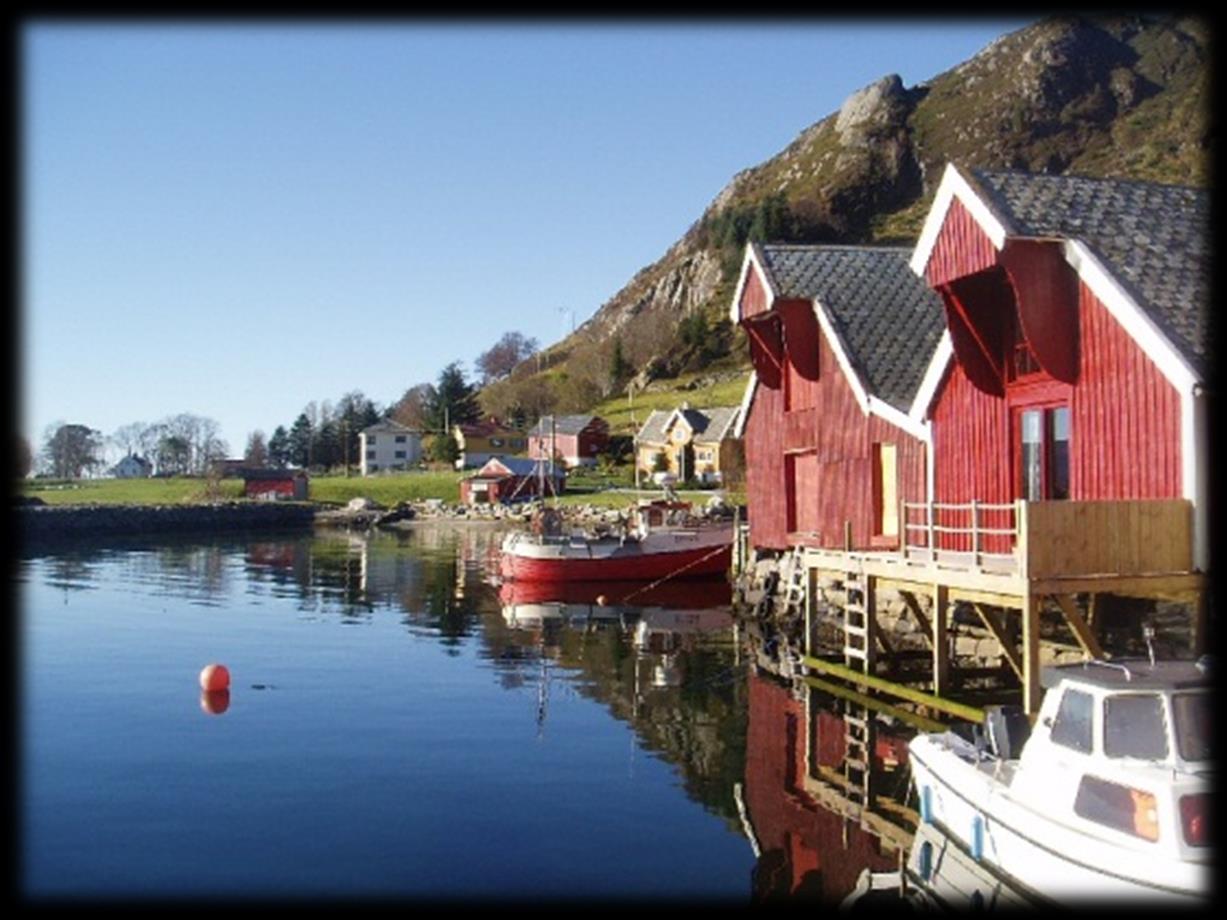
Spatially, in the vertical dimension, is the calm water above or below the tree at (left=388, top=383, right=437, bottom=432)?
below

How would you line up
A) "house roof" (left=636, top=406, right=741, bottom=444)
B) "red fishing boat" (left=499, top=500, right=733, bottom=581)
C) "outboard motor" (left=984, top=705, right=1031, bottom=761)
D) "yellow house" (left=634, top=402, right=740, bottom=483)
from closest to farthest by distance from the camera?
"outboard motor" (left=984, top=705, right=1031, bottom=761), "red fishing boat" (left=499, top=500, right=733, bottom=581), "yellow house" (left=634, top=402, right=740, bottom=483), "house roof" (left=636, top=406, right=741, bottom=444)

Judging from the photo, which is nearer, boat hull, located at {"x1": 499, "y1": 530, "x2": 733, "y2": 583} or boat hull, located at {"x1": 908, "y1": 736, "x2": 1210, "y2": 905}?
boat hull, located at {"x1": 908, "y1": 736, "x2": 1210, "y2": 905}

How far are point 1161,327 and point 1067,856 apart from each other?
32.4 ft

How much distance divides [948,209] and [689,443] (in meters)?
82.7

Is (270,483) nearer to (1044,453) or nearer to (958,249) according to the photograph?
(958,249)

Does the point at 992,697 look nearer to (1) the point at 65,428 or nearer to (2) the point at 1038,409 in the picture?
(2) the point at 1038,409

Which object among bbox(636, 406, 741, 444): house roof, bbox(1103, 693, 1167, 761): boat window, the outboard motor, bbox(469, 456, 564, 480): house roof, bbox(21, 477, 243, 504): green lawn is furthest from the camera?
bbox(21, 477, 243, 504): green lawn

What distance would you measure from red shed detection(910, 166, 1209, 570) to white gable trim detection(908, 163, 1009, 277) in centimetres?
3

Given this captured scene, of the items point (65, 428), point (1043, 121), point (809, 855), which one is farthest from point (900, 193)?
point (809, 855)

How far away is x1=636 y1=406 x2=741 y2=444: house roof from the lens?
103 meters

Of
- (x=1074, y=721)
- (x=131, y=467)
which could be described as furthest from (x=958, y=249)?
(x=131, y=467)

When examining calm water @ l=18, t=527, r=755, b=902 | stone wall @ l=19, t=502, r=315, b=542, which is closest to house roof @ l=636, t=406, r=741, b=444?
stone wall @ l=19, t=502, r=315, b=542

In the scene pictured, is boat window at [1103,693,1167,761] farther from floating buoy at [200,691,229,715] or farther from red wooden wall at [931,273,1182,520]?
floating buoy at [200,691,229,715]

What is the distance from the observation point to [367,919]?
22.9 ft
